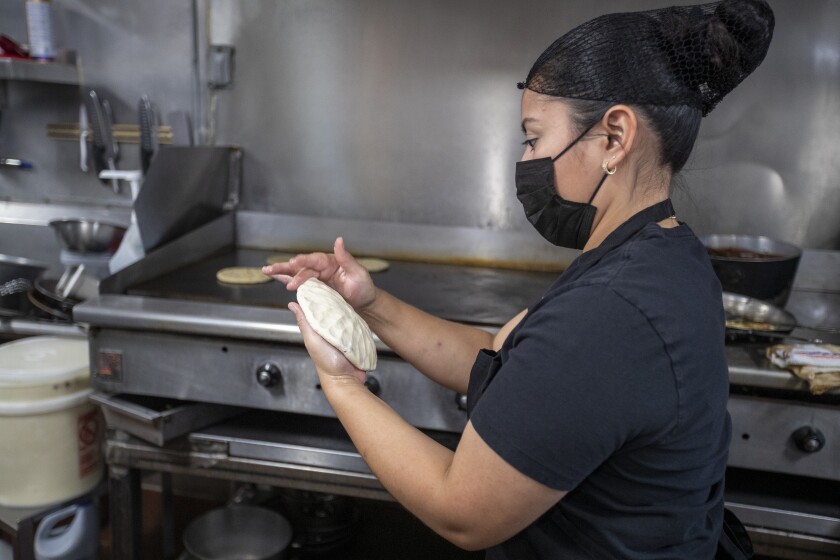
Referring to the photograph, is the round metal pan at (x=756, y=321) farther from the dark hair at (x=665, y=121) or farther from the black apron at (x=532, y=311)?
the dark hair at (x=665, y=121)

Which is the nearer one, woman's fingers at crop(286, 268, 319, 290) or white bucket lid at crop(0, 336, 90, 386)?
woman's fingers at crop(286, 268, 319, 290)

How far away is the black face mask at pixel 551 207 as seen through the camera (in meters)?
1.06

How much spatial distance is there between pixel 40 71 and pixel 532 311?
8.06 ft

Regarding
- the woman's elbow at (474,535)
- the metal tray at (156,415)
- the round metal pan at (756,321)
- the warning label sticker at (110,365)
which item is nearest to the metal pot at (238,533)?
the metal tray at (156,415)

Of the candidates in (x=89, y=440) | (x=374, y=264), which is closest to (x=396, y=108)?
(x=374, y=264)

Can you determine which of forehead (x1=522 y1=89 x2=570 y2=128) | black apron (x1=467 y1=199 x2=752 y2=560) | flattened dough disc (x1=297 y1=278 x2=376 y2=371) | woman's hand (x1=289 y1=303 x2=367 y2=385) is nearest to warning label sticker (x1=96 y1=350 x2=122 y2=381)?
flattened dough disc (x1=297 y1=278 x2=376 y2=371)

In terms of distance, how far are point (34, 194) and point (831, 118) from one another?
3.26m

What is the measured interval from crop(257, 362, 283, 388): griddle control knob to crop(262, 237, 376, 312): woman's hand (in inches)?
18.4

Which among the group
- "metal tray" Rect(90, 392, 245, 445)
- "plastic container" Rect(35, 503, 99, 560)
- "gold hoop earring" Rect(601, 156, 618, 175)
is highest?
"gold hoop earring" Rect(601, 156, 618, 175)

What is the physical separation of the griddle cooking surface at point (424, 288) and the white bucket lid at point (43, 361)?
0.35m

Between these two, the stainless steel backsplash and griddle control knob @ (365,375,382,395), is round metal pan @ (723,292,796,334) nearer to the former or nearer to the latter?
the stainless steel backsplash

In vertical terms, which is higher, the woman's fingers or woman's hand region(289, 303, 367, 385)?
the woman's fingers

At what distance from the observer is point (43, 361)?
211 centimetres

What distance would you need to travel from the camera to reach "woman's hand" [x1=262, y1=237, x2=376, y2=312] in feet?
4.55
